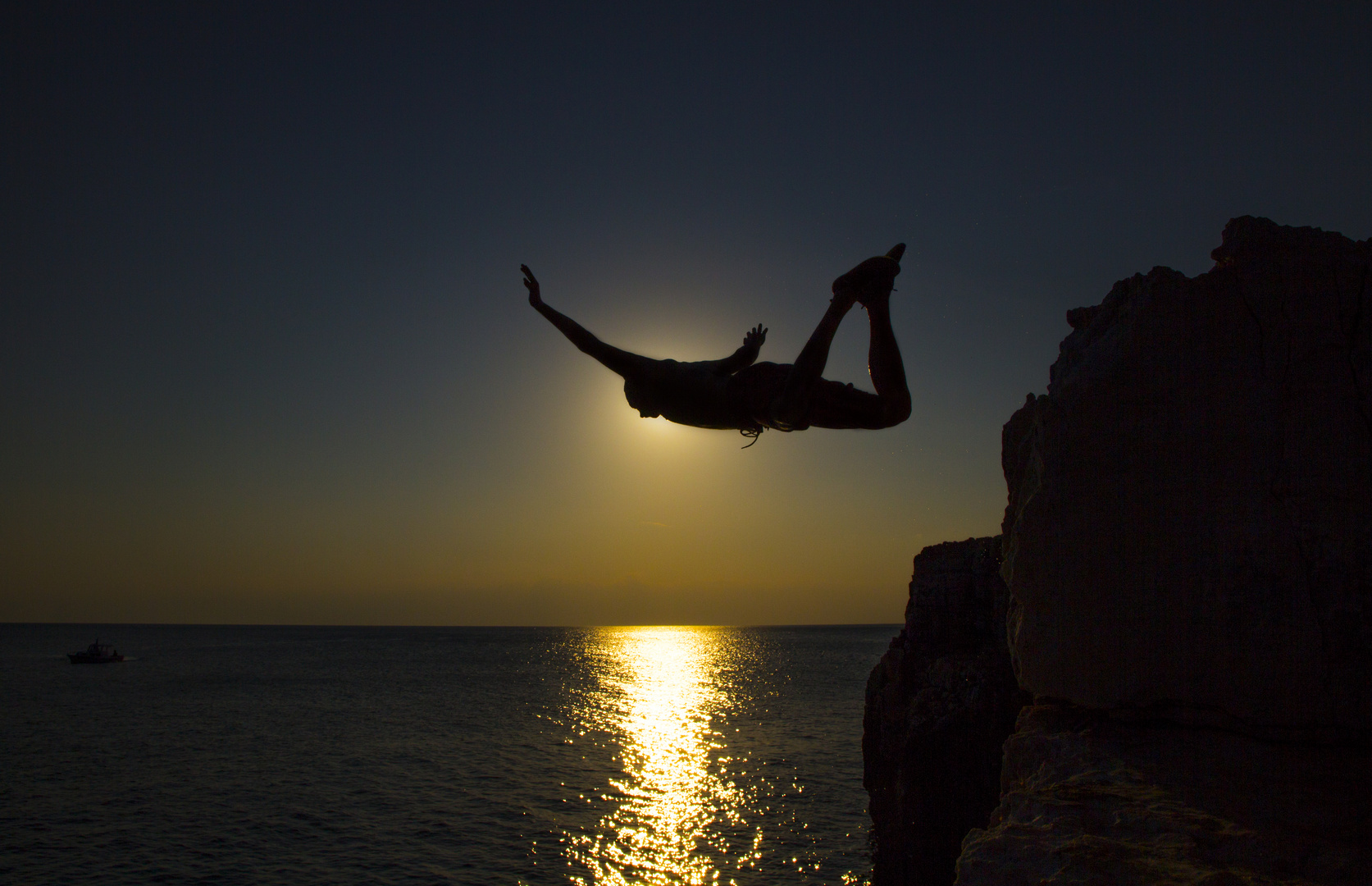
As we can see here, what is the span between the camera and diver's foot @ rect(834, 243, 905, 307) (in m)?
4.84

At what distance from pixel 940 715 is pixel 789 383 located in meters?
18.3

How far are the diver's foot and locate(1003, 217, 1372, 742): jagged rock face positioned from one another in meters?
2.13

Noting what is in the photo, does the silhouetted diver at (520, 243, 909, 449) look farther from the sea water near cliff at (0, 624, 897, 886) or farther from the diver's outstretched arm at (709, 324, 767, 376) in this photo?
the sea water near cliff at (0, 624, 897, 886)

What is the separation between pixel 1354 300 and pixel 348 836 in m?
33.2

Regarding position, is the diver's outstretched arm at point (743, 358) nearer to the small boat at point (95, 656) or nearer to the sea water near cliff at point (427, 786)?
the sea water near cliff at point (427, 786)

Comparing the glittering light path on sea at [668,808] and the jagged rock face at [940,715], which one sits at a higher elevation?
the jagged rock face at [940,715]

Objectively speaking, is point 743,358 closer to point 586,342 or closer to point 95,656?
point 586,342

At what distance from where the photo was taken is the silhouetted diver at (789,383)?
4.73 m

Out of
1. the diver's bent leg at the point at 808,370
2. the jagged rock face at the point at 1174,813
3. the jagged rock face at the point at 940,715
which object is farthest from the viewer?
the jagged rock face at the point at 940,715

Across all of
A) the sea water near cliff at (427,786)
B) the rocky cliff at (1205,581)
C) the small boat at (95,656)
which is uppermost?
the rocky cliff at (1205,581)

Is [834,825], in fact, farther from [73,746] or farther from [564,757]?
[73,746]

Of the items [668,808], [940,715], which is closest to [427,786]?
[668,808]

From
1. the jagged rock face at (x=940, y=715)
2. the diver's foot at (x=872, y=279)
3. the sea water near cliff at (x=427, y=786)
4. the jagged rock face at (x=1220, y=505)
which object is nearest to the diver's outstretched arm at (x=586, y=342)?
the diver's foot at (x=872, y=279)

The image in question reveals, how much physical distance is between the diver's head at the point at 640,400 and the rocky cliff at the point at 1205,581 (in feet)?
10.0
